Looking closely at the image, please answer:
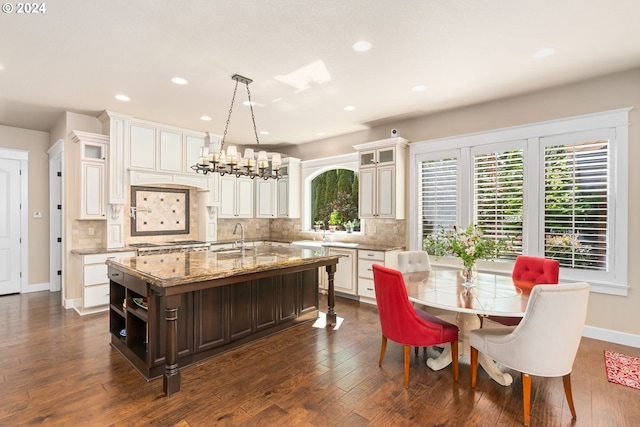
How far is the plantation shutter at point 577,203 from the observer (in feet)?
11.9

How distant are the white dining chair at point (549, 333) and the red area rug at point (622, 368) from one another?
0.94 meters

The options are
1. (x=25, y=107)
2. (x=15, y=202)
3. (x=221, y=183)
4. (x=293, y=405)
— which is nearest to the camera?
(x=293, y=405)

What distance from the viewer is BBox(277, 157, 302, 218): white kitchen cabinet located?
6.82 meters

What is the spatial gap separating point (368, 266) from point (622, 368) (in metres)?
3.06

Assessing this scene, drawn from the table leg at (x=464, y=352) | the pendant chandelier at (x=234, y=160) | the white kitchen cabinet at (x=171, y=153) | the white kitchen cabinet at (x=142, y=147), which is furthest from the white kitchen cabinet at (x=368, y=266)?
the white kitchen cabinet at (x=142, y=147)

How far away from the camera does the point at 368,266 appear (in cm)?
523

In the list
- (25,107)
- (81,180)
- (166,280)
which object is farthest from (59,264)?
(166,280)

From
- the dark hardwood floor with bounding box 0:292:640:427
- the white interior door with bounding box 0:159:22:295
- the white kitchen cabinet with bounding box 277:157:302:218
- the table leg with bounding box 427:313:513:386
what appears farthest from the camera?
the white kitchen cabinet with bounding box 277:157:302:218

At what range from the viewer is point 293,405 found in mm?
2416

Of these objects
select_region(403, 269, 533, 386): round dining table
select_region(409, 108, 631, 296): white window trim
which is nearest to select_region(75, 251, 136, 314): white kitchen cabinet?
select_region(403, 269, 533, 386): round dining table

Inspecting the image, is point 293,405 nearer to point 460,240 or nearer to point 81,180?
point 460,240

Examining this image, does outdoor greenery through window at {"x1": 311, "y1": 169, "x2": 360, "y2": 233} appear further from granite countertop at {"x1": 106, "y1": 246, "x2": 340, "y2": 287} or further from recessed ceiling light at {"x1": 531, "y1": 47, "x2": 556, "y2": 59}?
recessed ceiling light at {"x1": 531, "y1": 47, "x2": 556, "y2": 59}

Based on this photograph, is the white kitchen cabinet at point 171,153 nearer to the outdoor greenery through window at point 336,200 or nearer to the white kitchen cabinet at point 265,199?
the white kitchen cabinet at point 265,199

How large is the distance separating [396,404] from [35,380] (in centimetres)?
299
